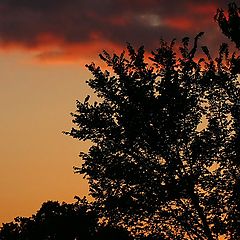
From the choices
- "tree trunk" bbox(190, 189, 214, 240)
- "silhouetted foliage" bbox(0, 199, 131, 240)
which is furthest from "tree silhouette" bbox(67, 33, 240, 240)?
"silhouetted foliage" bbox(0, 199, 131, 240)

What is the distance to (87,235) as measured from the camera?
69500 millimetres

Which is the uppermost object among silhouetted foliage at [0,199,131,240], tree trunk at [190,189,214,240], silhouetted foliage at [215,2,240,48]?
silhouetted foliage at [0,199,131,240]

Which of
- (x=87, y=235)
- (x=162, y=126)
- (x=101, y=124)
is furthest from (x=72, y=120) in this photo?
(x=87, y=235)

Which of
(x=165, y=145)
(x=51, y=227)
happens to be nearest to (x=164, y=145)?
(x=165, y=145)

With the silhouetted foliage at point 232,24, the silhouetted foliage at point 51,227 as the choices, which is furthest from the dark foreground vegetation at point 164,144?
the silhouetted foliage at point 51,227

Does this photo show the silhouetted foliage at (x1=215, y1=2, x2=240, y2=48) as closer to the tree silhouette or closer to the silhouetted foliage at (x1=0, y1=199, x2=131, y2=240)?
the tree silhouette

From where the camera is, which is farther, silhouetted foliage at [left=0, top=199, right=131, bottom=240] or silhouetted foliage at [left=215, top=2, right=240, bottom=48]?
silhouetted foliage at [left=0, top=199, right=131, bottom=240]

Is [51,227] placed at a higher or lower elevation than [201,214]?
higher

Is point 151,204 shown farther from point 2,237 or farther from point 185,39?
point 2,237

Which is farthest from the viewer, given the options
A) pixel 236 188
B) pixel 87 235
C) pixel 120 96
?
pixel 87 235

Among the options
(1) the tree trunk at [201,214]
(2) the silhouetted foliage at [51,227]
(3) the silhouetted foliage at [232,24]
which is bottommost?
(1) the tree trunk at [201,214]

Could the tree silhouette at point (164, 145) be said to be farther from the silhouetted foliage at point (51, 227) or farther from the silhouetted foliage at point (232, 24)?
the silhouetted foliage at point (51, 227)

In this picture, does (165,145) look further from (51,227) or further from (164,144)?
(51,227)

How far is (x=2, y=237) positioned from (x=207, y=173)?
162 feet
